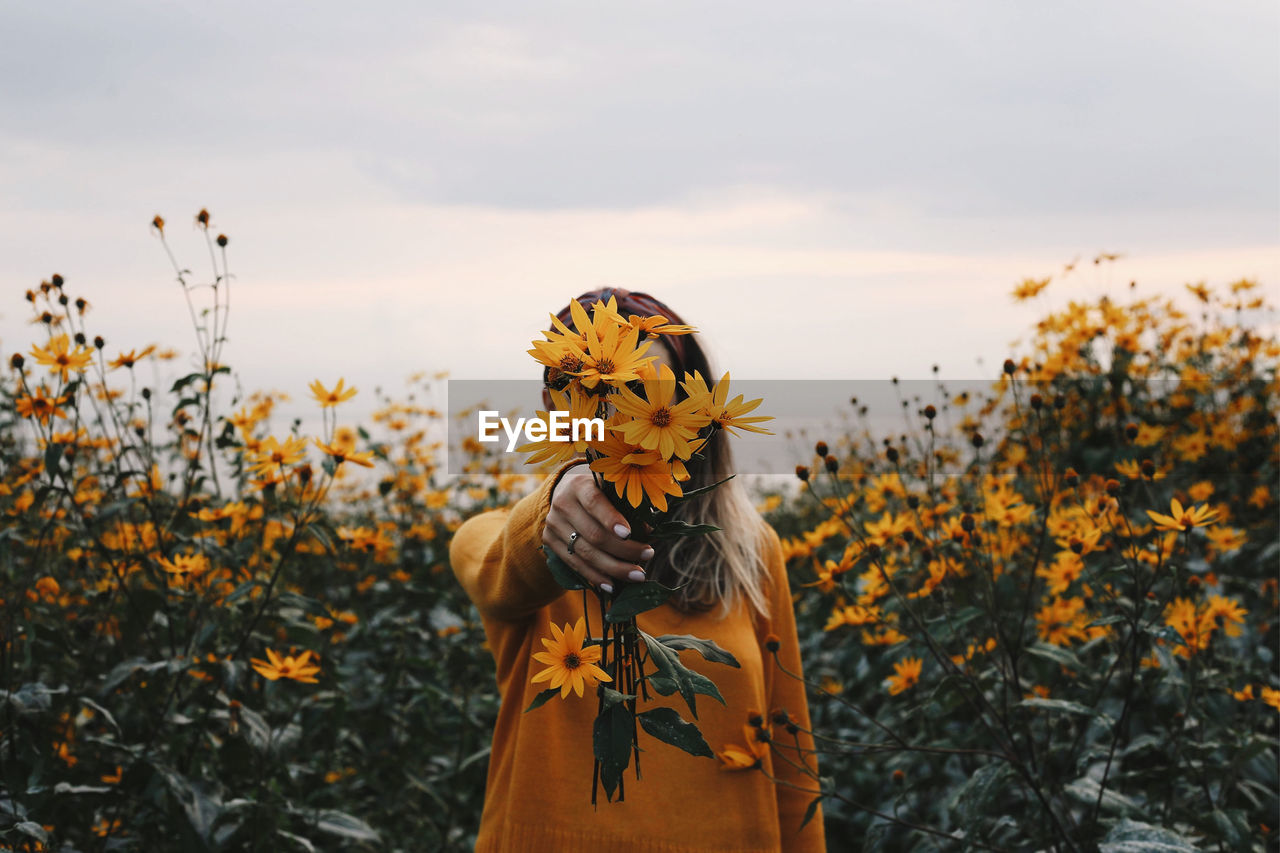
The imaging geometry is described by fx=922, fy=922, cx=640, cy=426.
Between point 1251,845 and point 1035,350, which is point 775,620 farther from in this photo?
point 1035,350

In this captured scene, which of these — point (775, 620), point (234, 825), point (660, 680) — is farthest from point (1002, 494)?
point (234, 825)

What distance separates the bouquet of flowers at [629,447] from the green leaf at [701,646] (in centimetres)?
6

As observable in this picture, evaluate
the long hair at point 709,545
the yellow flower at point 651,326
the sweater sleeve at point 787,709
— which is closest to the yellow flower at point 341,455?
the long hair at point 709,545

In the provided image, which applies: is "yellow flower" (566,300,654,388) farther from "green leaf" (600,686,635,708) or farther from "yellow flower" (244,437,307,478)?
"yellow flower" (244,437,307,478)

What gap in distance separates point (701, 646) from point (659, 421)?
291 mm

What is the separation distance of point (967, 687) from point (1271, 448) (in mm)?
2589

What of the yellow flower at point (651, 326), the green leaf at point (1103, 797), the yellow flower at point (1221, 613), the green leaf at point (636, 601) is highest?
the yellow flower at point (651, 326)

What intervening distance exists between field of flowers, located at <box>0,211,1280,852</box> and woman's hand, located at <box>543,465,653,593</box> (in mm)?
797

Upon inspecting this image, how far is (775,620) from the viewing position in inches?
70.9

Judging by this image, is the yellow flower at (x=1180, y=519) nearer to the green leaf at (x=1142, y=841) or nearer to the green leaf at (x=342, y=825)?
the green leaf at (x=1142, y=841)

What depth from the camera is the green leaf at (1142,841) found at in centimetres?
147

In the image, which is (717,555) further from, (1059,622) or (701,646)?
(1059,622)

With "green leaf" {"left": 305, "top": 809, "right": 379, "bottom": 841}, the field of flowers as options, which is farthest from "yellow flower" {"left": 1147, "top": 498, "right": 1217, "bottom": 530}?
"green leaf" {"left": 305, "top": 809, "right": 379, "bottom": 841}

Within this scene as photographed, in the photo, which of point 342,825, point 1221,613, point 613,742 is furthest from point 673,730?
point 1221,613
